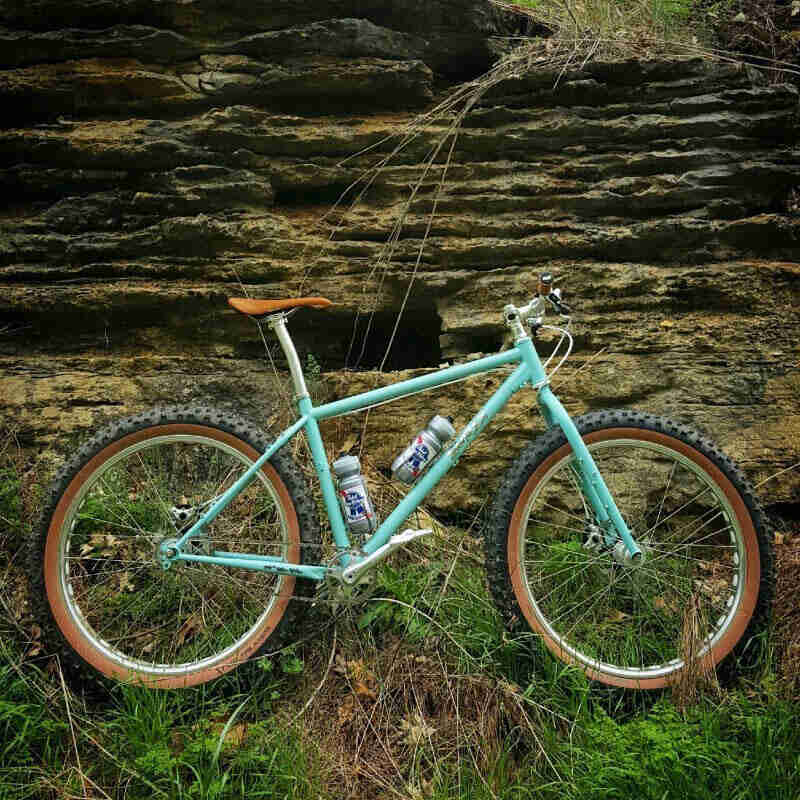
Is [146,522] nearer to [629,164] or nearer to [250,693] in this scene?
[250,693]

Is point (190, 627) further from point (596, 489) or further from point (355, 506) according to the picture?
point (596, 489)

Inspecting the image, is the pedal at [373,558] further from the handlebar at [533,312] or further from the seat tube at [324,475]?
the handlebar at [533,312]

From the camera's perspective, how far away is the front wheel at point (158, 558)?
252 centimetres

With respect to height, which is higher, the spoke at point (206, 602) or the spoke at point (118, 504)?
the spoke at point (118, 504)

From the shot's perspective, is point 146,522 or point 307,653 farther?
point 146,522

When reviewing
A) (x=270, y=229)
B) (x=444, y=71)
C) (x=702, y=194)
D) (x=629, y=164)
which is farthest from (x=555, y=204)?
(x=270, y=229)

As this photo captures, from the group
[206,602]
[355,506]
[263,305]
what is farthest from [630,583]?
[263,305]

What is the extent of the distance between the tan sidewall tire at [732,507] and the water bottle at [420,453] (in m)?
0.38

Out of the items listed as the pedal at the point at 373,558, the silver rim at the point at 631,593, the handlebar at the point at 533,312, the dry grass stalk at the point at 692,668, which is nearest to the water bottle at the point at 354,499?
the pedal at the point at 373,558

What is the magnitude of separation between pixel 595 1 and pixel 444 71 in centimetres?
116

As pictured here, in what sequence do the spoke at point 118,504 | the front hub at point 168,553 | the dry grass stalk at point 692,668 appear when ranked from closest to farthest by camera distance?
the dry grass stalk at point 692,668 → the front hub at point 168,553 → the spoke at point 118,504

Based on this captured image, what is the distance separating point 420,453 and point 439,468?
94 millimetres

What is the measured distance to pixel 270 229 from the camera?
3518 millimetres

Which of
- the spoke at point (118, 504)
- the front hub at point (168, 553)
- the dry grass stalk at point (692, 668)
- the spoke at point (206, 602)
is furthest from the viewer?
the spoke at point (118, 504)
